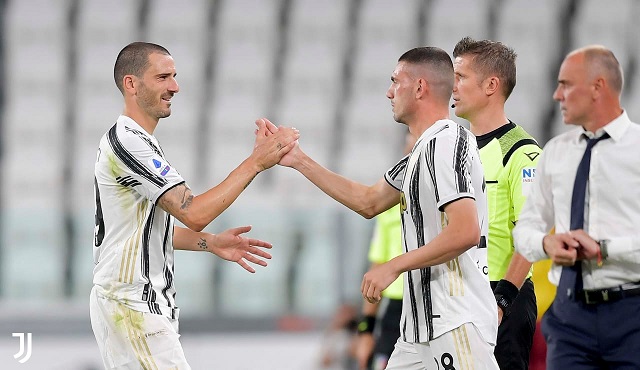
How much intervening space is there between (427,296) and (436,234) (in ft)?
0.79

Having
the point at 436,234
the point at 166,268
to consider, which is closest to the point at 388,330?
the point at 166,268

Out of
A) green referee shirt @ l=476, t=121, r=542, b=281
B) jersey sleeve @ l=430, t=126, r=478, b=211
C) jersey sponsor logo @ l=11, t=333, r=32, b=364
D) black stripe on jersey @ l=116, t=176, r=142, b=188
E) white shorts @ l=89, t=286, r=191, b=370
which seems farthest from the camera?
jersey sponsor logo @ l=11, t=333, r=32, b=364

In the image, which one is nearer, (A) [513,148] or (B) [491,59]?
(A) [513,148]

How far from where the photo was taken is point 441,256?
3.57 meters

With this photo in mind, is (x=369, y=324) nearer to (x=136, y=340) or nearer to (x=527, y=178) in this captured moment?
(x=527, y=178)

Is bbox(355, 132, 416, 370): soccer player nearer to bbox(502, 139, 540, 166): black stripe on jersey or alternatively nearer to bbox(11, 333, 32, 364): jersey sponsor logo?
bbox(502, 139, 540, 166): black stripe on jersey

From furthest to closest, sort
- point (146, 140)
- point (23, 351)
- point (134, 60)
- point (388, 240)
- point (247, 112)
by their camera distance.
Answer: point (247, 112) < point (23, 351) < point (388, 240) < point (134, 60) < point (146, 140)

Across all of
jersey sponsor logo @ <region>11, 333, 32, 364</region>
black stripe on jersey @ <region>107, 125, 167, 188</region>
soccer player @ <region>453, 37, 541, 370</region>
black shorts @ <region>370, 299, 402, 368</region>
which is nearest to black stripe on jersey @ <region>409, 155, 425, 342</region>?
soccer player @ <region>453, 37, 541, 370</region>

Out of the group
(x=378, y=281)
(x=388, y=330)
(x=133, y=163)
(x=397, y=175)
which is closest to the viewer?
(x=378, y=281)

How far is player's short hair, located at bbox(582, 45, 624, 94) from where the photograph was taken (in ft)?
11.1

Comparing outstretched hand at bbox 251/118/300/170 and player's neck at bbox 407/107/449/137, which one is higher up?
player's neck at bbox 407/107/449/137

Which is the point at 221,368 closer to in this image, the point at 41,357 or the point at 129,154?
the point at 41,357

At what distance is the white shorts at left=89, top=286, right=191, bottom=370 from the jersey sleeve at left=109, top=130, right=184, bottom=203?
482 millimetres

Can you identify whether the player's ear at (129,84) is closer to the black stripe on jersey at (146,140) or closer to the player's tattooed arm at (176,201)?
the black stripe on jersey at (146,140)
